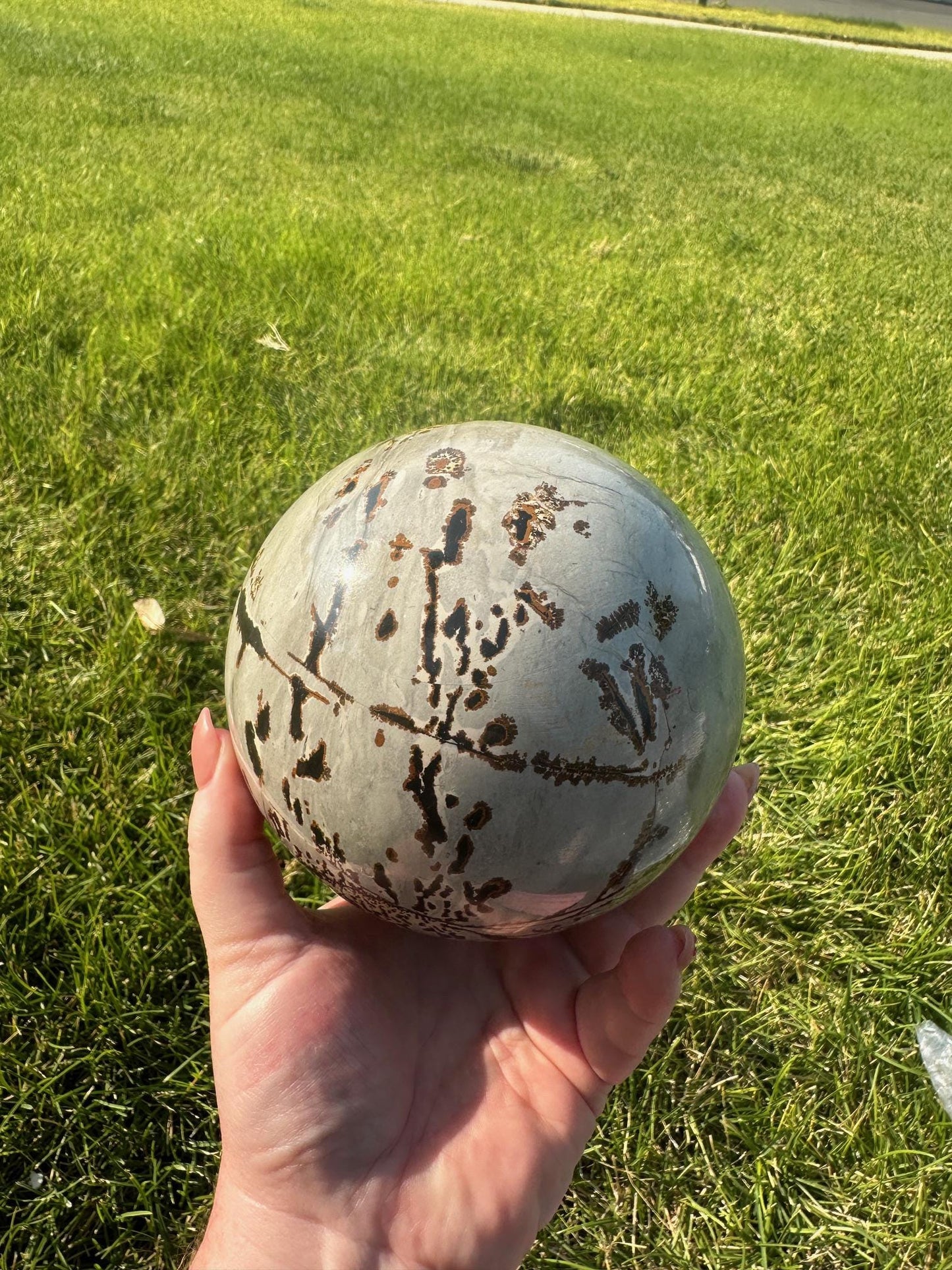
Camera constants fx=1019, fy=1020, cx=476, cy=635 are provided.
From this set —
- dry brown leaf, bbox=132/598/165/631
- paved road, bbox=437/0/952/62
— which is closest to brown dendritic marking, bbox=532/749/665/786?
dry brown leaf, bbox=132/598/165/631

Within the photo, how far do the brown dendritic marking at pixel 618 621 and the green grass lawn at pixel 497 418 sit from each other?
1163mm

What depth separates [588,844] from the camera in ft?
5.29

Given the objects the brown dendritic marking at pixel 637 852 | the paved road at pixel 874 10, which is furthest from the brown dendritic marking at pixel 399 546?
the paved road at pixel 874 10

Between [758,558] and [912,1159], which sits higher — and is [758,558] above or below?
above

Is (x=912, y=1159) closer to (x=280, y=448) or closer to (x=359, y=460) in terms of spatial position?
(x=359, y=460)

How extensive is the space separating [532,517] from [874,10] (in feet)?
109

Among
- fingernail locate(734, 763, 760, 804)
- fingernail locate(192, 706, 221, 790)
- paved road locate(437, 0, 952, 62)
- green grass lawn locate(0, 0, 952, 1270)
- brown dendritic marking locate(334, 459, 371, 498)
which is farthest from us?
paved road locate(437, 0, 952, 62)

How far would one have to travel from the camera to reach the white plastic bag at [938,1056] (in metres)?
2.20

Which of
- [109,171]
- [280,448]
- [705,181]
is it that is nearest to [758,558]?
[280,448]

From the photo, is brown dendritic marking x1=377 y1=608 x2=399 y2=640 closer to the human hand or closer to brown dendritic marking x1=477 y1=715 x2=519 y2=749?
brown dendritic marking x1=477 y1=715 x2=519 y2=749

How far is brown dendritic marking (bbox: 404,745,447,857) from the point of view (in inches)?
61.0

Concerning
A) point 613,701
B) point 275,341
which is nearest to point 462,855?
point 613,701

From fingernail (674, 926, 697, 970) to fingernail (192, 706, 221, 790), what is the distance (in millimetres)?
882

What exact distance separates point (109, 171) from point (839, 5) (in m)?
28.8
